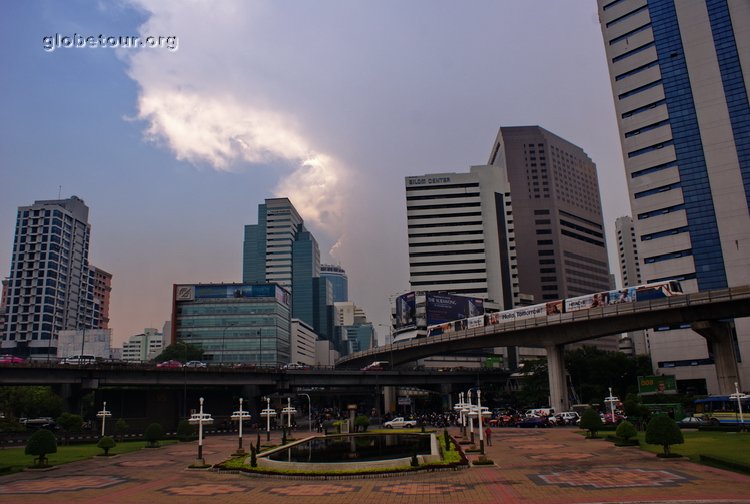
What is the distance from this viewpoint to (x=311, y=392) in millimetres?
119312

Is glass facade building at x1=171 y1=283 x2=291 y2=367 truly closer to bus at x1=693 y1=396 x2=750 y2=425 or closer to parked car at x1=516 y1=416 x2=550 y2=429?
parked car at x1=516 y1=416 x2=550 y2=429

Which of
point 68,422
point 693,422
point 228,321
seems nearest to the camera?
point 693,422

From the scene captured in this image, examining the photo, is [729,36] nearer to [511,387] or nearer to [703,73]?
[703,73]

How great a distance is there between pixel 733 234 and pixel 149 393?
96156 mm

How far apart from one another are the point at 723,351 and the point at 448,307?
70.3 meters

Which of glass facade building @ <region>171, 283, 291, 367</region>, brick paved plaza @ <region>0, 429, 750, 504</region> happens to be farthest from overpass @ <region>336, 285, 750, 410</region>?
glass facade building @ <region>171, 283, 291, 367</region>

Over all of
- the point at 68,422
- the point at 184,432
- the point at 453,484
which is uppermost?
the point at 68,422

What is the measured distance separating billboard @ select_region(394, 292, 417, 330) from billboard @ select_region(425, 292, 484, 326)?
4022mm

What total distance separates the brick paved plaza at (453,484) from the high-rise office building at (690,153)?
223 feet

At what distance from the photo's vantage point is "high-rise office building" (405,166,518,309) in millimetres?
167250

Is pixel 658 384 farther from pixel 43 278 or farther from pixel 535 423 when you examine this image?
pixel 43 278

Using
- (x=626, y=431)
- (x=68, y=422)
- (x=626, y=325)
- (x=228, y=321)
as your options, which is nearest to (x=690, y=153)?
(x=626, y=325)

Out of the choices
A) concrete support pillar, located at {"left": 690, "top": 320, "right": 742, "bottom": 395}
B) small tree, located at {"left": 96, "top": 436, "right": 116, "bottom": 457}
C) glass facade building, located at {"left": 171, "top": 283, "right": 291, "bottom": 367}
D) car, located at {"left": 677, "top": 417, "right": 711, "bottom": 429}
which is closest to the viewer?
small tree, located at {"left": 96, "top": 436, "right": 116, "bottom": 457}

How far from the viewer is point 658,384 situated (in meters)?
67.2
